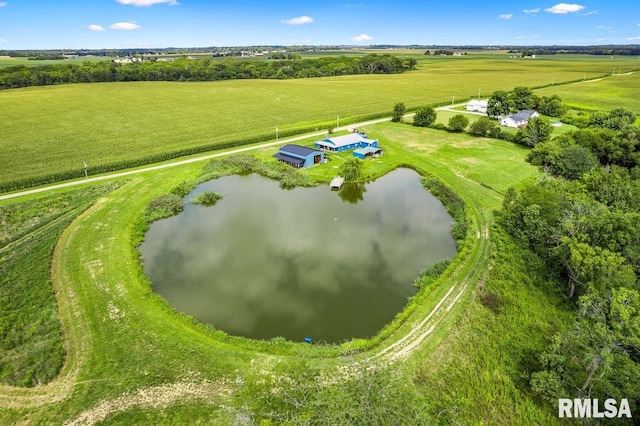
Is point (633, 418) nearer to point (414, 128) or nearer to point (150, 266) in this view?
point (150, 266)

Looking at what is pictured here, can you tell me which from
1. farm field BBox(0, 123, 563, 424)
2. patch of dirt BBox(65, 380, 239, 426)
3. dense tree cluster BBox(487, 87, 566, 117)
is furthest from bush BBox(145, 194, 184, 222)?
dense tree cluster BBox(487, 87, 566, 117)

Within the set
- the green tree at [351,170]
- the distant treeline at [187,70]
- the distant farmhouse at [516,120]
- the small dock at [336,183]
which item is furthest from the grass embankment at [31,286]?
the distant treeline at [187,70]

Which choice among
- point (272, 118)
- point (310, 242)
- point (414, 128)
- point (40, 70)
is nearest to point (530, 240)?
point (310, 242)

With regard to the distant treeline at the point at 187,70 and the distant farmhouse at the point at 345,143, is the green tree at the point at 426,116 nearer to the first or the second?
the distant farmhouse at the point at 345,143

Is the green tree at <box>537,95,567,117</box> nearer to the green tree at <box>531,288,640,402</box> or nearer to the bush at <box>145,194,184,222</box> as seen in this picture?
the green tree at <box>531,288,640,402</box>

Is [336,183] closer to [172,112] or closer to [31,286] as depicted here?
[31,286]

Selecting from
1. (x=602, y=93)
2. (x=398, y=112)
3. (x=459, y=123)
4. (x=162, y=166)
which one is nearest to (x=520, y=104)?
(x=459, y=123)
